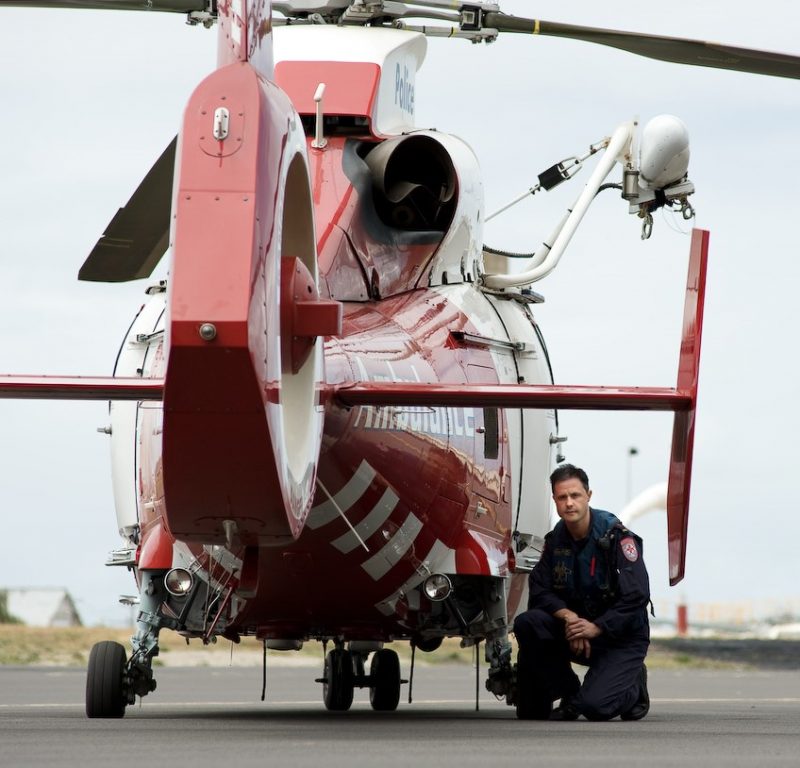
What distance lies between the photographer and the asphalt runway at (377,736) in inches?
329

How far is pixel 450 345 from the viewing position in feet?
42.8

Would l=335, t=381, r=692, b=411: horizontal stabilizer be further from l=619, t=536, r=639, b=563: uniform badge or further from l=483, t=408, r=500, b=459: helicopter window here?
l=483, t=408, r=500, b=459: helicopter window

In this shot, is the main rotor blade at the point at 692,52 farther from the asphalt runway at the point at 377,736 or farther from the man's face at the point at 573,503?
the asphalt runway at the point at 377,736

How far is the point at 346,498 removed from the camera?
37.4 feet

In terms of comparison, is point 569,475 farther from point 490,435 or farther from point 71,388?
point 71,388

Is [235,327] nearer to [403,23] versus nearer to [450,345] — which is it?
[450,345]

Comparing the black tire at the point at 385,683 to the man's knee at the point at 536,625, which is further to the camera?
the black tire at the point at 385,683

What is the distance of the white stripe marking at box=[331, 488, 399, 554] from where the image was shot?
38.2ft

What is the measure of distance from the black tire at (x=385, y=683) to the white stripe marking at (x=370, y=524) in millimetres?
4960

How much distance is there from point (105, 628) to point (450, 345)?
3733cm

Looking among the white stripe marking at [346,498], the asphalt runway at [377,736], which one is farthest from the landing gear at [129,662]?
the white stripe marking at [346,498]

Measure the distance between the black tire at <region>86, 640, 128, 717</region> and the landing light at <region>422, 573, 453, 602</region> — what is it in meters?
2.26

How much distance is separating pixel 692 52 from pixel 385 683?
20.8 ft

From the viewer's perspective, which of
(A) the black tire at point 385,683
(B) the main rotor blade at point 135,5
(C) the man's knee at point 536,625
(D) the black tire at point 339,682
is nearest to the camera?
(C) the man's knee at point 536,625
